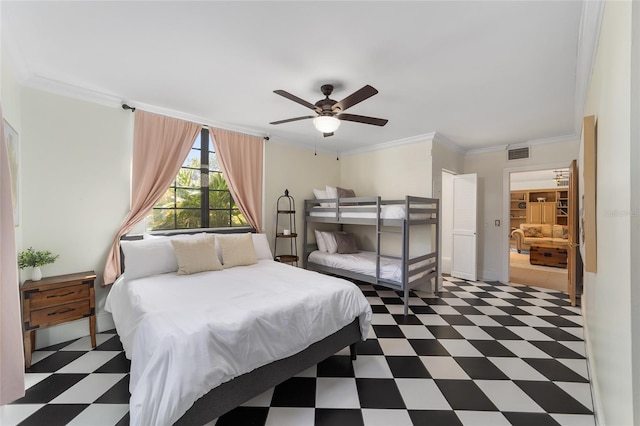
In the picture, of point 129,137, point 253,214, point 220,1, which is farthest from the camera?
point 253,214

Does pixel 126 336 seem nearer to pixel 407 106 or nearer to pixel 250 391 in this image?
pixel 250 391

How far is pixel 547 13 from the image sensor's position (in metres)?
1.61

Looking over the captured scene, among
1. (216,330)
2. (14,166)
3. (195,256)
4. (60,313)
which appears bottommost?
(60,313)

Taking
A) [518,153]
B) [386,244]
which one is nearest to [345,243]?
[386,244]

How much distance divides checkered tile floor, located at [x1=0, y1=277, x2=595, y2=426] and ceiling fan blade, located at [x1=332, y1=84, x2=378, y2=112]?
2236 millimetres

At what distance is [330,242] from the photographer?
449cm

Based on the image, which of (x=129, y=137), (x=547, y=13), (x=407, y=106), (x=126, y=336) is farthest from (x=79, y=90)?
(x=547, y=13)

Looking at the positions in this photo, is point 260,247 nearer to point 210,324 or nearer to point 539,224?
point 210,324

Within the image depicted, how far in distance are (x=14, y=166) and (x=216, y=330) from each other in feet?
7.65

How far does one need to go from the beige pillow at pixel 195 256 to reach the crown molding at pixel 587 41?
3.39m

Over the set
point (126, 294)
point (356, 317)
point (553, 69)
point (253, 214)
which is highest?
point (553, 69)

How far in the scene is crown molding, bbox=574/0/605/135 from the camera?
4.96 feet

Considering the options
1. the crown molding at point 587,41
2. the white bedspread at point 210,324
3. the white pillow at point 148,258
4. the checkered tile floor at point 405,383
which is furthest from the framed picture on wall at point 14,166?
the crown molding at point 587,41

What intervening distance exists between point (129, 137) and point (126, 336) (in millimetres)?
2249
